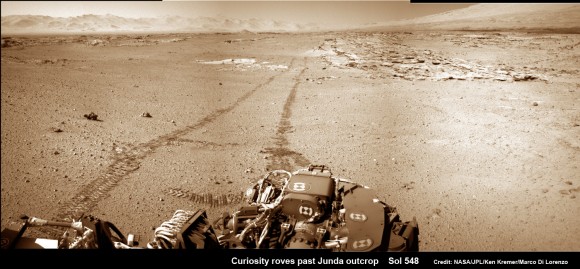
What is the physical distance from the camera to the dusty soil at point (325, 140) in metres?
7.72

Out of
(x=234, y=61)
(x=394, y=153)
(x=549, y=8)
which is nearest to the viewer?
(x=394, y=153)

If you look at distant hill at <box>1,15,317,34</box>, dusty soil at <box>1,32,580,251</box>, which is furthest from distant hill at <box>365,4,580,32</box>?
distant hill at <box>1,15,317,34</box>

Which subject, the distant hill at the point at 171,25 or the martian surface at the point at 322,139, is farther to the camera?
the distant hill at the point at 171,25

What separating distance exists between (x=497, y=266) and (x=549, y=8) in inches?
1785

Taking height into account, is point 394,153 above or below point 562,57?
below

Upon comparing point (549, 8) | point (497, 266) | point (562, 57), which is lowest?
point (497, 266)

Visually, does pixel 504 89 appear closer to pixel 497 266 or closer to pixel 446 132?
pixel 446 132

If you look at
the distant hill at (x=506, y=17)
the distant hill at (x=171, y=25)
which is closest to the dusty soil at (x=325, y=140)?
the distant hill at (x=506, y=17)

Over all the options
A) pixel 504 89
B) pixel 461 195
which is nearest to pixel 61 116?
pixel 461 195

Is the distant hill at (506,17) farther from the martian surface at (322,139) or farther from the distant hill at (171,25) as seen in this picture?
the distant hill at (171,25)

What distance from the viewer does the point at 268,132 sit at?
12188mm

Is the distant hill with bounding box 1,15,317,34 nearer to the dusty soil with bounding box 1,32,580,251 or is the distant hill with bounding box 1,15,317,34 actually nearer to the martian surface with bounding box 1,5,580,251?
the martian surface with bounding box 1,5,580,251

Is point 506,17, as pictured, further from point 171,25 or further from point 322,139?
point 171,25

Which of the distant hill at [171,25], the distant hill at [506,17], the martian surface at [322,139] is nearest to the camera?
the martian surface at [322,139]
